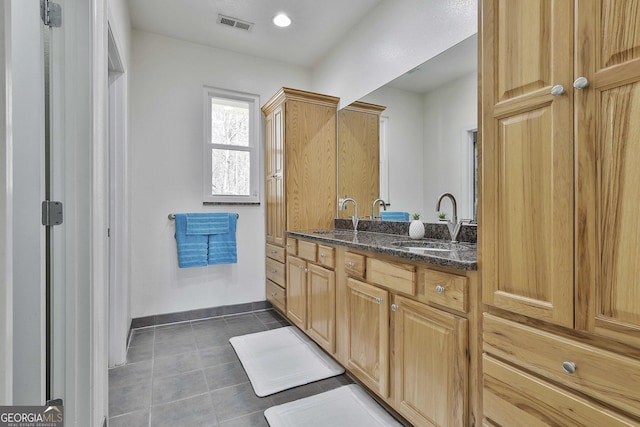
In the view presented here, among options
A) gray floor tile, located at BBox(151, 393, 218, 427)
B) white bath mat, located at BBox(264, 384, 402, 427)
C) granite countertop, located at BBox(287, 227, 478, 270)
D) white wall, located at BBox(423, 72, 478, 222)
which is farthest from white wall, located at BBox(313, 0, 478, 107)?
gray floor tile, located at BBox(151, 393, 218, 427)

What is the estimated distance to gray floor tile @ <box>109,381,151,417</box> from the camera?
1.71 metres

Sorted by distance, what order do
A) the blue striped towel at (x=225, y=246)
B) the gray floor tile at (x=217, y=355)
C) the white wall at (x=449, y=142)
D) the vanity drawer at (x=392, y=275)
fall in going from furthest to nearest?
1. the blue striped towel at (x=225, y=246)
2. the gray floor tile at (x=217, y=355)
3. the white wall at (x=449, y=142)
4. the vanity drawer at (x=392, y=275)

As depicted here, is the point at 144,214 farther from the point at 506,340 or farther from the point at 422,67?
the point at 506,340

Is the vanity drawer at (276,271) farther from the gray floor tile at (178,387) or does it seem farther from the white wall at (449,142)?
the white wall at (449,142)

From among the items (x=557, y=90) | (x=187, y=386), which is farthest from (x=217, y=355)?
(x=557, y=90)

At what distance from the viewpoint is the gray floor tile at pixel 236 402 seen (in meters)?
1.67

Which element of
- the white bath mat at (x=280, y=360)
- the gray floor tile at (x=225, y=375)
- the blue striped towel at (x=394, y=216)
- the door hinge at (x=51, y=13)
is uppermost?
the door hinge at (x=51, y=13)

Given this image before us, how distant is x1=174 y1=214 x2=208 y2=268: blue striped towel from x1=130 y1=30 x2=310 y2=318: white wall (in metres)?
0.13

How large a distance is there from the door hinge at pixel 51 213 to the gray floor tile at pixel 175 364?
1385 millimetres

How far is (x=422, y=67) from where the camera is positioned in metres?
2.17

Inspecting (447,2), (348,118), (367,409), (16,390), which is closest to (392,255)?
(367,409)

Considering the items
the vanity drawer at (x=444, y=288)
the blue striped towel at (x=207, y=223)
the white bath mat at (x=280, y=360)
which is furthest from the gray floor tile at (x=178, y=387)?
the vanity drawer at (x=444, y=288)

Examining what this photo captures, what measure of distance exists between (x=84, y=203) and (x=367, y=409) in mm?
1723

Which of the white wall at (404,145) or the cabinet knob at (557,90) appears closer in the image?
the cabinet knob at (557,90)
